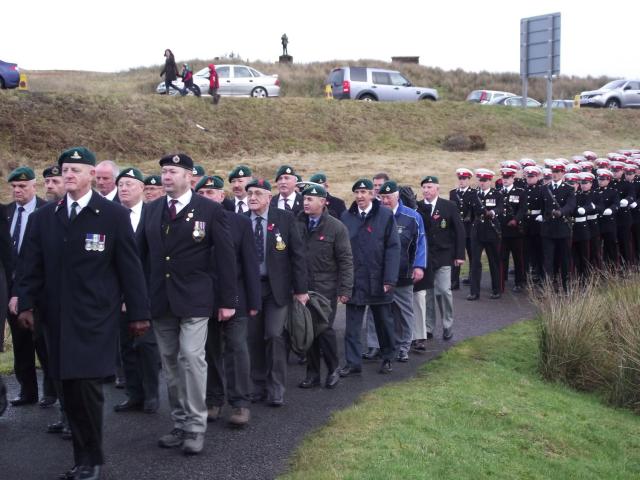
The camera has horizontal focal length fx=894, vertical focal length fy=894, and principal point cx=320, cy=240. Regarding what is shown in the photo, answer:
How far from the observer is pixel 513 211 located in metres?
15.6

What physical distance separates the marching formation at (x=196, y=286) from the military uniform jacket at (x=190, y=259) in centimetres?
1

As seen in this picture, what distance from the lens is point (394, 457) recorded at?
6762mm

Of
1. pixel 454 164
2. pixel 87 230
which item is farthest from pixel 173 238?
pixel 454 164

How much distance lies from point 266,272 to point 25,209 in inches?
92.1

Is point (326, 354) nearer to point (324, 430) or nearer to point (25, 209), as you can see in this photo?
point (324, 430)

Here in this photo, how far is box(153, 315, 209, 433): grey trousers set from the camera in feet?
22.5

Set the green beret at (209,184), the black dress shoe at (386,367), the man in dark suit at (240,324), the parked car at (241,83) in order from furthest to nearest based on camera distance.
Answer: the parked car at (241,83) → the black dress shoe at (386,367) → the green beret at (209,184) → the man in dark suit at (240,324)

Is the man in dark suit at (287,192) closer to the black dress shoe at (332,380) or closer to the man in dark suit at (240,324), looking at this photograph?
the black dress shoe at (332,380)

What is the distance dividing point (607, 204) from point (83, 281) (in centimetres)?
1309

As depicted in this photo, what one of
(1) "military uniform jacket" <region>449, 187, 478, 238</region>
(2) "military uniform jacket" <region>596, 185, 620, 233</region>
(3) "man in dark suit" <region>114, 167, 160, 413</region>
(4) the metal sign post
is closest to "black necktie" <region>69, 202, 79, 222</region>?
(3) "man in dark suit" <region>114, 167, 160, 413</region>

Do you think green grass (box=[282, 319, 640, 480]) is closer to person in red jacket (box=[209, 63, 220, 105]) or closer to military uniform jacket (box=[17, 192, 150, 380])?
military uniform jacket (box=[17, 192, 150, 380])

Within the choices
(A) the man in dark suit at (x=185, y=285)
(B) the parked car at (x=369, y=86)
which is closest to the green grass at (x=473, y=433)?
(A) the man in dark suit at (x=185, y=285)

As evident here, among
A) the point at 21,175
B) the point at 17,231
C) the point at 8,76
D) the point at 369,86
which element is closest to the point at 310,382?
the point at 17,231

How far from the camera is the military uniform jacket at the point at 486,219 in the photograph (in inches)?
591
